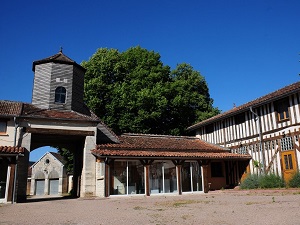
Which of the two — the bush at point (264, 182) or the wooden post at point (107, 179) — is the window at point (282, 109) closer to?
the bush at point (264, 182)

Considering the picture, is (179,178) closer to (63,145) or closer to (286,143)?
(286,143)

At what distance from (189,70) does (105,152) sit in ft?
61.6

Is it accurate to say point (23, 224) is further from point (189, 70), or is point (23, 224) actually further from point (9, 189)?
point (189, 70)

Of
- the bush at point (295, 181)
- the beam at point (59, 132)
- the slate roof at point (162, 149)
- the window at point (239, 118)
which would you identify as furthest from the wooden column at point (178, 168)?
the bush at point (295, 181)

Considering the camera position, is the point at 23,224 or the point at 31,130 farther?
the point at 31,130

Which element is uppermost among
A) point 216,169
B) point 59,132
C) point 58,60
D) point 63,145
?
point 58,60

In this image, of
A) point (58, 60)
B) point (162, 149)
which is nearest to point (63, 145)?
point (58, 60)

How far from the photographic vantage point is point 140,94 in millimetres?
25922

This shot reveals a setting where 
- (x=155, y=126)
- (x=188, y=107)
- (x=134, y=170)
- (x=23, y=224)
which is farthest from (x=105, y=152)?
(x=188, y=107)

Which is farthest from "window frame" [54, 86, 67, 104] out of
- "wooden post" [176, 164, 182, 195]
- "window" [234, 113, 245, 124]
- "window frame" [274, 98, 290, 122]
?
"window frame" [274, 98, 290, 122]

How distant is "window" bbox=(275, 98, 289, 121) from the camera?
55.3 feet

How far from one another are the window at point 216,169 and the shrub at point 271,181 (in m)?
4.41

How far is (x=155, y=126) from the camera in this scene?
28.1 meters

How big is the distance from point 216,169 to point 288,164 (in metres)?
5.30
